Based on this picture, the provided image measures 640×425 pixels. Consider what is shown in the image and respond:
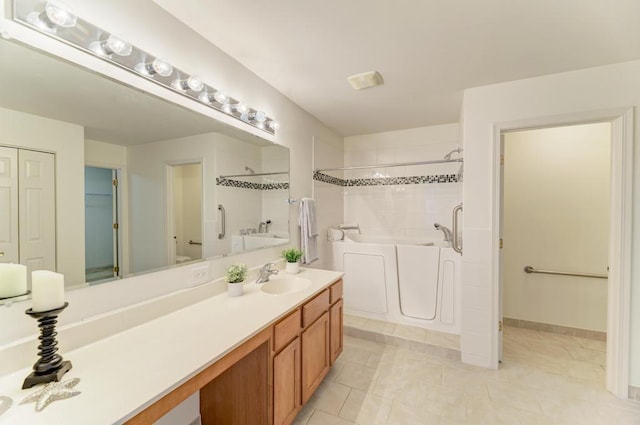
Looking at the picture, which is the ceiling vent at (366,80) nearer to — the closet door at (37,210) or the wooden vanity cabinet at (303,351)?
the wooden vanity cabinet at (303,351)

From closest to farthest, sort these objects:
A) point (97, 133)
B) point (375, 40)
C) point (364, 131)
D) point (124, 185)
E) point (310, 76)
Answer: point (97, 133), point (124, 185), point (375, 40), point (310, 76), point (364, 131)

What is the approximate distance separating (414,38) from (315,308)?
1.84 metres

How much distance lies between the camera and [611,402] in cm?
180

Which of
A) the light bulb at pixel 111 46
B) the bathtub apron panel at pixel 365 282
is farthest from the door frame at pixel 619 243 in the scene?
the light bulb at pixel 111 46

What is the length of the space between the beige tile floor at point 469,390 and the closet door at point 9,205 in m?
1.71

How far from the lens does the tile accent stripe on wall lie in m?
3.22

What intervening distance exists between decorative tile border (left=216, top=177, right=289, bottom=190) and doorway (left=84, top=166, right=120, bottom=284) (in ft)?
1.99

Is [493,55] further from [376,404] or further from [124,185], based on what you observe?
[376,404]

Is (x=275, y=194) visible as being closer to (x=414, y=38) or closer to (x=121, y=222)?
(x=121, y=222)

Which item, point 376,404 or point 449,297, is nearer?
point 376,404

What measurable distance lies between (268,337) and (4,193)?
44.9 inches

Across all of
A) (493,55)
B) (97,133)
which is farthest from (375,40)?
(97,133)

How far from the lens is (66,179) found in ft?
3.34

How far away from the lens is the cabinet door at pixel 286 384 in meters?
1.32
